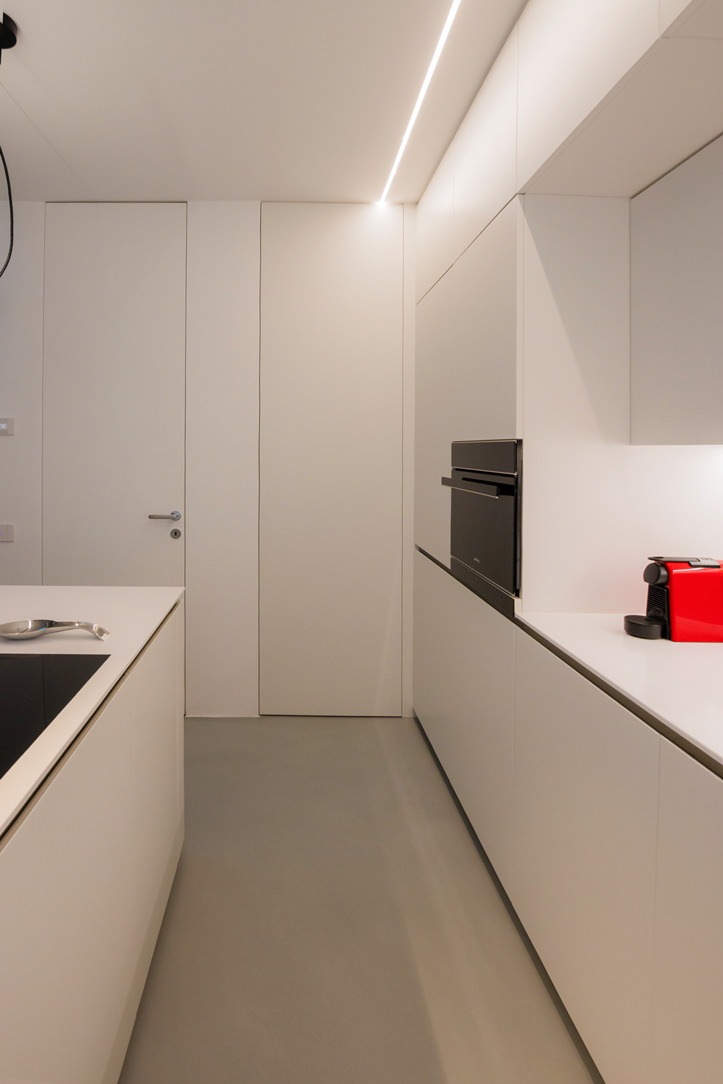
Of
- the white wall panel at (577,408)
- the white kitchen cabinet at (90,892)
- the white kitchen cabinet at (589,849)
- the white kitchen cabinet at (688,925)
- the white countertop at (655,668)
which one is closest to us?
the white kitchen cabinet at (90,892)

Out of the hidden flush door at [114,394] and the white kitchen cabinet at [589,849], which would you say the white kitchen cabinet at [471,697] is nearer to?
the white kitchen cabinet at [589,849]

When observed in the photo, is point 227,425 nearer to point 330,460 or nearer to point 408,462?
point 330,460

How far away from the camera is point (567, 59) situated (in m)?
1.85

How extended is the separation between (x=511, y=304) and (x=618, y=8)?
2.57 feet

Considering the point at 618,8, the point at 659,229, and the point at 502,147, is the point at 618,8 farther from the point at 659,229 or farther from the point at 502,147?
the point at 502,147

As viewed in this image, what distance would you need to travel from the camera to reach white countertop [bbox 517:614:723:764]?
1343 mm

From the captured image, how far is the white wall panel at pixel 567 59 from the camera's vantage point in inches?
60.5

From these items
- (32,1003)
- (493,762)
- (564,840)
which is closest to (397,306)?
(493,762)

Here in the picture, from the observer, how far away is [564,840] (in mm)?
1863

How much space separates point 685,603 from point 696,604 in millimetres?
25

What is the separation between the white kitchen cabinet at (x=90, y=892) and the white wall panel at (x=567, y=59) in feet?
5.01

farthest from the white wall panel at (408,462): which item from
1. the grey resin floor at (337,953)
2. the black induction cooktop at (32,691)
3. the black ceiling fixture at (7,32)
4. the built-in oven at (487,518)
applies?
the black induction cooktop at (32,691)

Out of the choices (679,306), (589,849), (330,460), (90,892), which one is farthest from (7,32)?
(589,849)

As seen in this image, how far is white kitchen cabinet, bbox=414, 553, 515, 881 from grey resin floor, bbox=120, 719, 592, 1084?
17 cm
